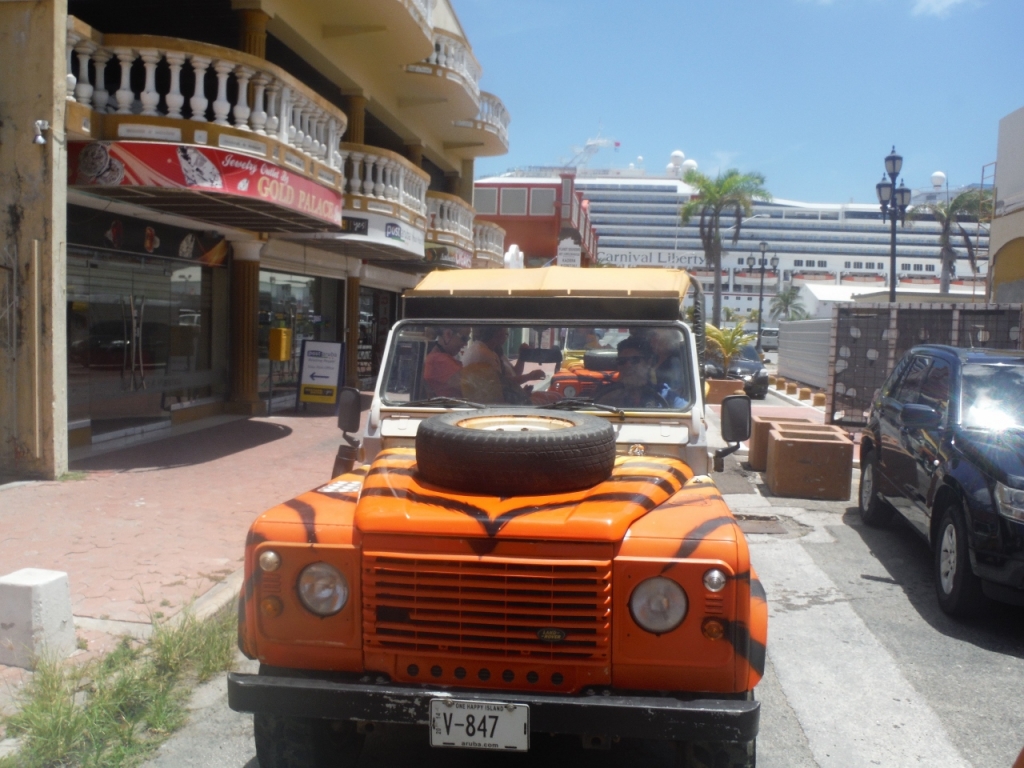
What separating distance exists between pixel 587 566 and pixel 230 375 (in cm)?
1256

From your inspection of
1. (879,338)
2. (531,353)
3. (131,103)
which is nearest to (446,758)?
(531,353)

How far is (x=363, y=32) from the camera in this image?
14531 mm

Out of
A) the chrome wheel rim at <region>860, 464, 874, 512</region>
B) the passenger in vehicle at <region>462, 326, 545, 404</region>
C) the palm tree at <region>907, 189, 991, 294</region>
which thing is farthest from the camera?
the palm tree at <region>907, 189, 991, 294</region>

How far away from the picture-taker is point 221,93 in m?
10.1

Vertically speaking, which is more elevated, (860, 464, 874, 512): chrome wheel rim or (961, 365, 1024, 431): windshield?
(961, 365, 1024, 431): windshield

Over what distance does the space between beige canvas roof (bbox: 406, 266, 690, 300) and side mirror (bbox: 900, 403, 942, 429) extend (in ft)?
7.39

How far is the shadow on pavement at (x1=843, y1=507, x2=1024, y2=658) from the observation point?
17.7 ft

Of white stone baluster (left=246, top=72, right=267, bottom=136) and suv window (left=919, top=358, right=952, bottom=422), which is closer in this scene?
suv window (left=919, top=358, right=952, bottom=422)

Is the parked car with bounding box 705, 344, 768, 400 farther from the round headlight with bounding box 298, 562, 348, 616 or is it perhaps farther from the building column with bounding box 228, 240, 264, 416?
the round headlight with bounding box 298, 562, 348, 616

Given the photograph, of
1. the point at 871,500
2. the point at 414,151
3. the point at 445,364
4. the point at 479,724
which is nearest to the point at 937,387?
the point at 871,500

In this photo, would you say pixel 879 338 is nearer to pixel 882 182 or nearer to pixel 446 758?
pixel 882 182

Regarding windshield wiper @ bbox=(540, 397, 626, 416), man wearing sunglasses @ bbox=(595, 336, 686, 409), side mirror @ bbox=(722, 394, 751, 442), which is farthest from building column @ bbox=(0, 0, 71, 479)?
side mirror @ bbox=(722, 394, 751, 442)

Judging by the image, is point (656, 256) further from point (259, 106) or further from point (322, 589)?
point (322, 589)

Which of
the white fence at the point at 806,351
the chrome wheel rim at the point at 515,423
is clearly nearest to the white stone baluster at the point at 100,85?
the chrome wheel rim at the point at 515,423
